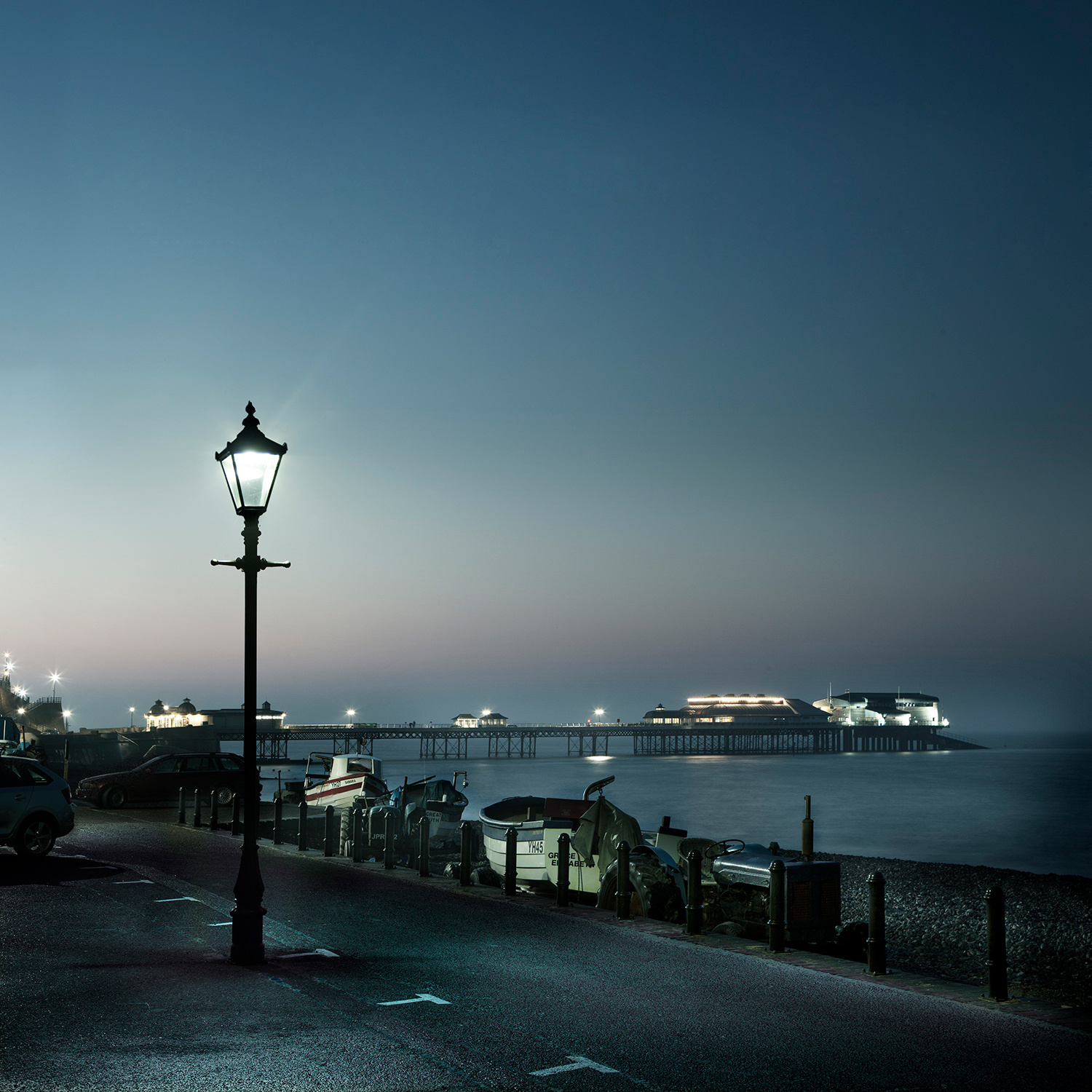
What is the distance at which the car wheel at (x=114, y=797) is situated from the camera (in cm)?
3139

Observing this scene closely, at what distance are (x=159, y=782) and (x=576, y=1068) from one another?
27.6 metres

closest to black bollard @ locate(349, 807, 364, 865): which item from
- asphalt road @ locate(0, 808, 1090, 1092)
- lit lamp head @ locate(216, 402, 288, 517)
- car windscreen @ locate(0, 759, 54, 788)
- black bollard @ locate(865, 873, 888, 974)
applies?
car windscreen @ locate(0, 759, 54, 788)

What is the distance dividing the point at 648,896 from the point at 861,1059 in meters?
8.35

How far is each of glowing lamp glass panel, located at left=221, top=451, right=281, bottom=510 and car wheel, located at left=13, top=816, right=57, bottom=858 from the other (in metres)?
10.2

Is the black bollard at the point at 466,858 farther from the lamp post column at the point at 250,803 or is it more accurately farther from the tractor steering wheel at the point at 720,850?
the lamp post column at the point at 250,803

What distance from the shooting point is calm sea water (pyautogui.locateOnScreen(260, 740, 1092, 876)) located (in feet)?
200

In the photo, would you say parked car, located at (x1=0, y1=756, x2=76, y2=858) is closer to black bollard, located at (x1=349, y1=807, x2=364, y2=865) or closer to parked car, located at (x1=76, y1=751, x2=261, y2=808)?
black bollard, located at (x1=349, y1=807, x2=364, y2=865)

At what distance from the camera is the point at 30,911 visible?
13.1 metres

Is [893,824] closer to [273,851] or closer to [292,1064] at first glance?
[273,851]

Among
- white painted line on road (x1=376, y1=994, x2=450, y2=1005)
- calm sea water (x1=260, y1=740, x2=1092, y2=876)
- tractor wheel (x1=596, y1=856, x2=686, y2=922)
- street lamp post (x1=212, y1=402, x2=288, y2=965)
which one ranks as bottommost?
calm sea water (x1=260, y1=740, x2=1092, y2=876)

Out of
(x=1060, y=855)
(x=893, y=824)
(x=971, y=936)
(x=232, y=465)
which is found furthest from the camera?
(x=893, y=824)

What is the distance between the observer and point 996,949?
980 centimetres

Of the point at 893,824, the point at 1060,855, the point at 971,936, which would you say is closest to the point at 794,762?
the point at 893,824

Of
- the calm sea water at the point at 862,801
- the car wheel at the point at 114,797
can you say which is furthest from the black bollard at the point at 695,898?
the calm sea water at the point at 862,801
